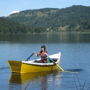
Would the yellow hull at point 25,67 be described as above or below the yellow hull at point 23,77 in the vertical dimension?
above

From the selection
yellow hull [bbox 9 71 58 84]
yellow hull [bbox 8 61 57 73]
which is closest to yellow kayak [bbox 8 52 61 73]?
yellow hull [bbox 8 61 57 73]

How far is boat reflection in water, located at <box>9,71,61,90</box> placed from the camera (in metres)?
21.4

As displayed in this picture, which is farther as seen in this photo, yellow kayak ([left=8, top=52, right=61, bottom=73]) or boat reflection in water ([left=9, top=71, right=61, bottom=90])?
yellow kayak ([left=8, top=52, right=61, bottom=73])

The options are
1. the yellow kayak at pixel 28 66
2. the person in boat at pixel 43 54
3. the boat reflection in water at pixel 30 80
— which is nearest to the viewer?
the boat reflection in water at pixel 30 80

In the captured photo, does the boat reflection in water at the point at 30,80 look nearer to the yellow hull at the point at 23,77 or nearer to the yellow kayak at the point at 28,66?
the yellow hull at the point at 23,77

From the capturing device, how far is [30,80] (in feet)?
81.0

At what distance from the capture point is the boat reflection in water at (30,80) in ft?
70.3

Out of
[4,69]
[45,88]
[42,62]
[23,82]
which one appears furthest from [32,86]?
[4,69]

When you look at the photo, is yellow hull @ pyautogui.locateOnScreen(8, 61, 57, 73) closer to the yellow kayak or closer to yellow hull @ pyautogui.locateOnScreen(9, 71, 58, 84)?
the yellow kayak

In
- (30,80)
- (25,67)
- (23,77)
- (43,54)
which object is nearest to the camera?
(30,80)

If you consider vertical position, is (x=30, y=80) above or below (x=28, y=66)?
below

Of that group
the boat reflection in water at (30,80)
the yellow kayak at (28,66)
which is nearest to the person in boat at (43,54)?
the yellow kayak at (28,66)

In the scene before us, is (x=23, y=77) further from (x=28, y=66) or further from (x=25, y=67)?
(x=28, y=66)

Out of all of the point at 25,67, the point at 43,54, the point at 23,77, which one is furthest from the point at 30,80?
the point at 43,54
